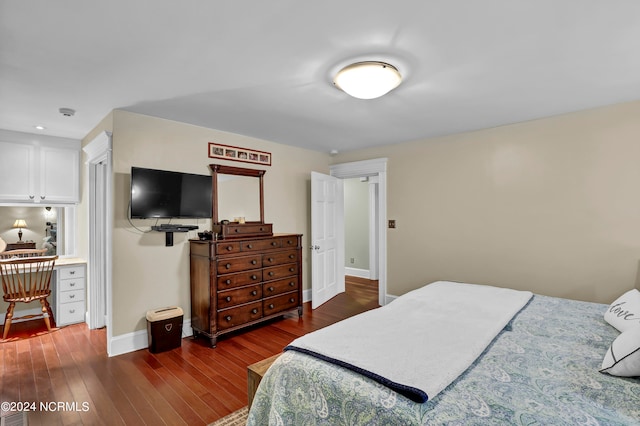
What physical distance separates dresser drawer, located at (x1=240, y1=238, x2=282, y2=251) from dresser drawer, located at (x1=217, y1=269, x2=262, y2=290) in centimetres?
26

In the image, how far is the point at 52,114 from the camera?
310 centimetres

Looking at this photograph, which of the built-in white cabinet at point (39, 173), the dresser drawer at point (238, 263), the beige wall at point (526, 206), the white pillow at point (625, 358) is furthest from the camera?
the built-in white cabinet at point (39, 173)

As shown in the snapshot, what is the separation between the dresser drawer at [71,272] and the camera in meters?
3.76

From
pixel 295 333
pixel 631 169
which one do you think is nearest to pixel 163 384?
pixel 295 333

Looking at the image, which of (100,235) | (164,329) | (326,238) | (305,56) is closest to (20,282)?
(100,235)

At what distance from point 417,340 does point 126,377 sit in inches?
94.7

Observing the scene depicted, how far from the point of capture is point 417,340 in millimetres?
1565

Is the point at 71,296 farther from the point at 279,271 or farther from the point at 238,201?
the point at 279,271

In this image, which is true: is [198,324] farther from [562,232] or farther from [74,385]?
[562,232]

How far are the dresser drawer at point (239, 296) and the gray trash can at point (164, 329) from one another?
1.36 feet

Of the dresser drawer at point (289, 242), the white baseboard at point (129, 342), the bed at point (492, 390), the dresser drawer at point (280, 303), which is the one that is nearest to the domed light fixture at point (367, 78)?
the bed at point (492, 390)

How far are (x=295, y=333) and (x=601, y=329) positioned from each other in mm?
2658

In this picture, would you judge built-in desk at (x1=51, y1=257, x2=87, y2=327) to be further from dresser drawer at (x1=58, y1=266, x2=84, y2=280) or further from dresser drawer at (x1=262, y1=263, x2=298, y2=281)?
dresser drawer at (x1=262, y1=263, x2=298, y2=281)

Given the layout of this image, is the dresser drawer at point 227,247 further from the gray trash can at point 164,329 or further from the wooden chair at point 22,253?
the wooden chair at point 22,253
